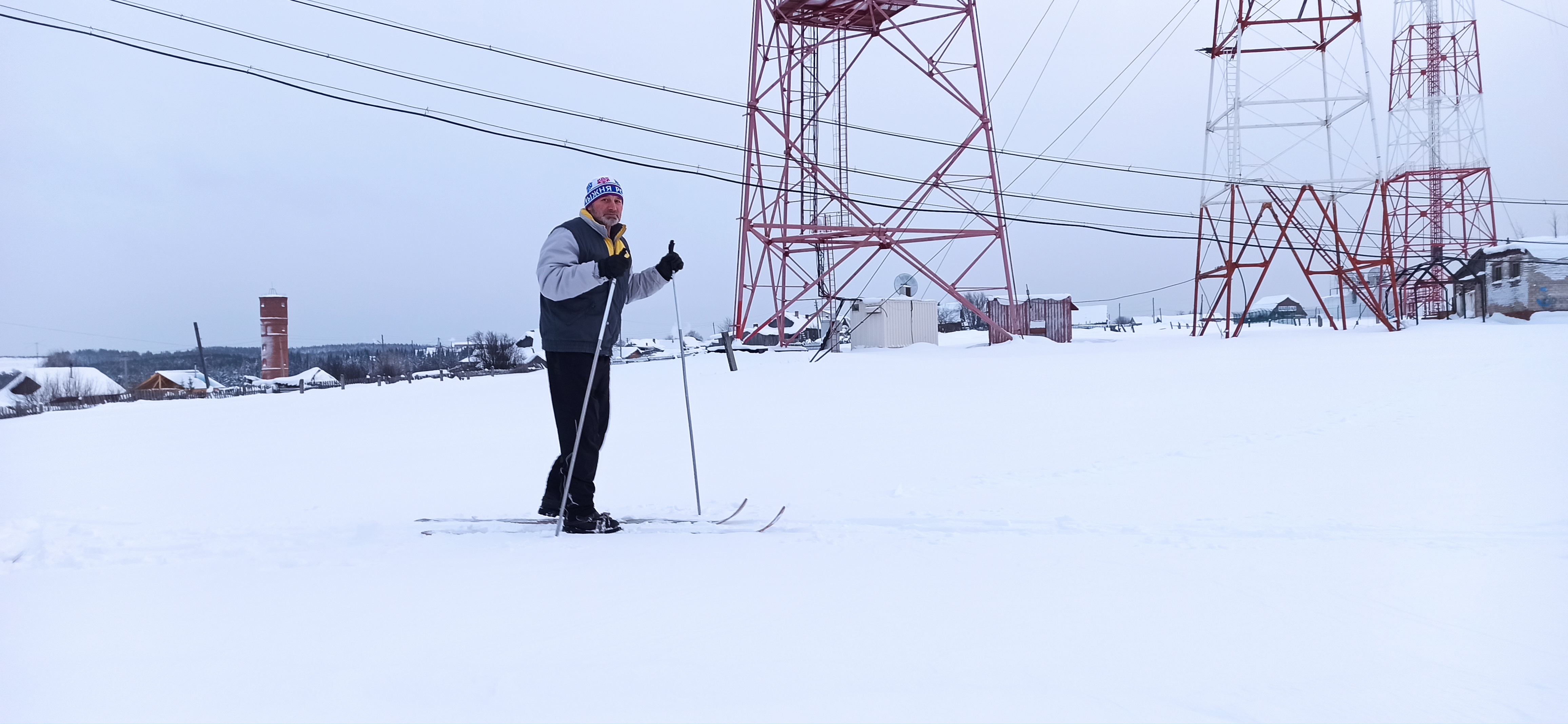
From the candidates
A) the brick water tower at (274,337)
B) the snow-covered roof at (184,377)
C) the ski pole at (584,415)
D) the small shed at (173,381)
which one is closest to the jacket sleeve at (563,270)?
the ski pole at (584,415)

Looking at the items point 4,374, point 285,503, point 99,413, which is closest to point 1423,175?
point 285,503

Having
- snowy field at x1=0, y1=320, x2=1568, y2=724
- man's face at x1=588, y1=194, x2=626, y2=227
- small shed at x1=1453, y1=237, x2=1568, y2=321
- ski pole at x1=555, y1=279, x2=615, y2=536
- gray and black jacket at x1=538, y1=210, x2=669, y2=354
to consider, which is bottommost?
snowy field at x1=0, y1=320, x2=1568, y2=724

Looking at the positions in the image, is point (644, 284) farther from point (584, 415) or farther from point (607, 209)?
point (584, 415)

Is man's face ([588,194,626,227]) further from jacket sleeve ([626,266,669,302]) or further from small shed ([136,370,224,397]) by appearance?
small shed ([136,370,224,397])

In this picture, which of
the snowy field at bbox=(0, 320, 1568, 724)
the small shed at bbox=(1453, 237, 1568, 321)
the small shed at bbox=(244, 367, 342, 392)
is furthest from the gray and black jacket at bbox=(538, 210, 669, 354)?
the small shed at bbox=(1453, 237, 1568, 321)

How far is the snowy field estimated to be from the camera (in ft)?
6.70

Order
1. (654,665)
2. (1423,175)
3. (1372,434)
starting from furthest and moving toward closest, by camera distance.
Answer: (1423,175), (1372,434), (654,665)

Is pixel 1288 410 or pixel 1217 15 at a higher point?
pixel 1217 15

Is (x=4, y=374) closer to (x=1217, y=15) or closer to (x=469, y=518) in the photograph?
(x=469, y=518)

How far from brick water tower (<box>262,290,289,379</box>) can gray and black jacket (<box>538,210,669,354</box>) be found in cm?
4180

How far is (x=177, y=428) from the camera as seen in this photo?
34.1 feet

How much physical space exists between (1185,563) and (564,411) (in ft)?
10.1

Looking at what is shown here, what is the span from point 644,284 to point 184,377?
6538 centimetres

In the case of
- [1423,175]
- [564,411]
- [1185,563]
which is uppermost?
[1423,175]
